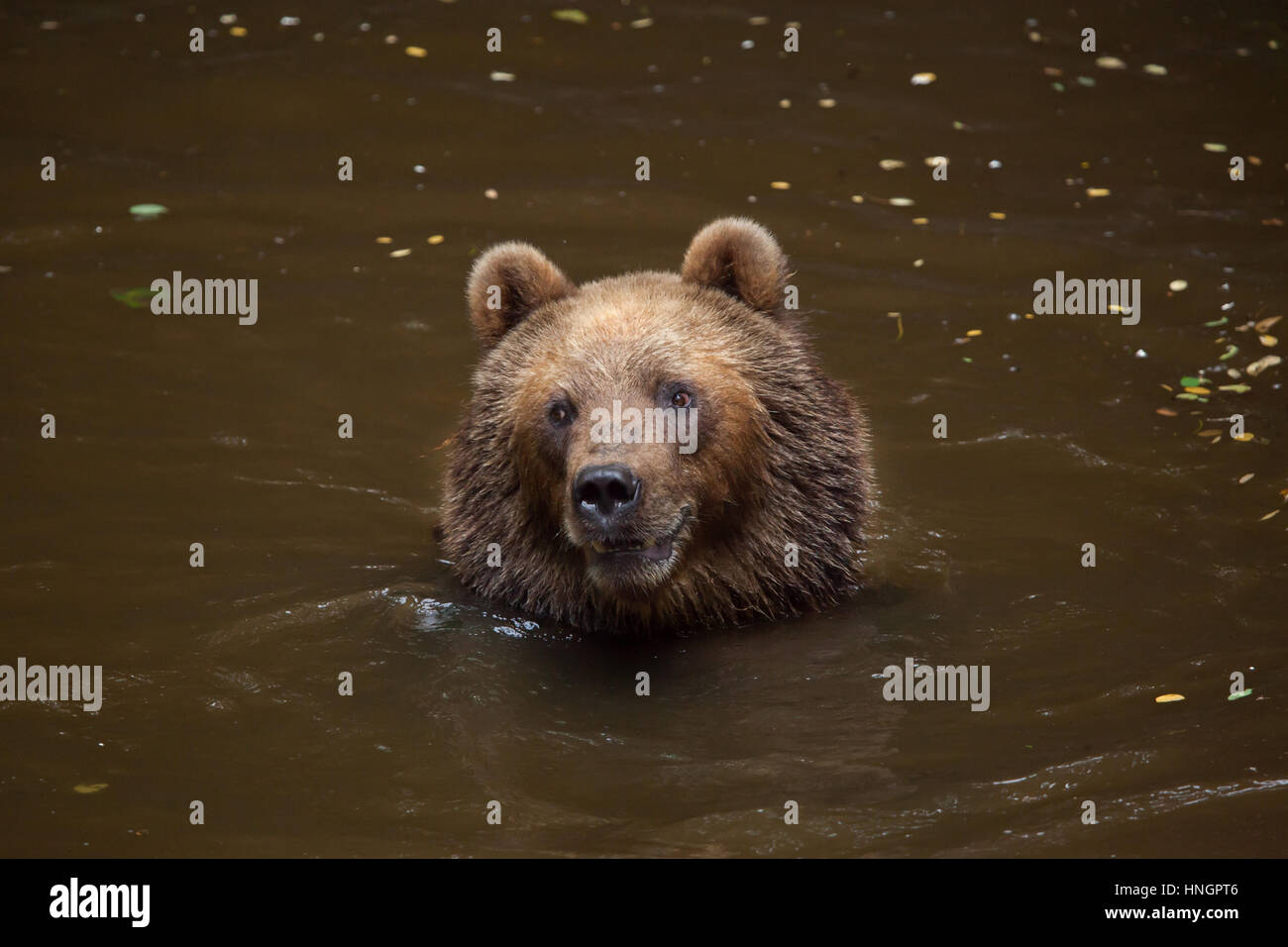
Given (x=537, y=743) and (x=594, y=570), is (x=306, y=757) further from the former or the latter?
(x=594, y=570)

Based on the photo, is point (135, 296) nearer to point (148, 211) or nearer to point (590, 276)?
point (148, 211)

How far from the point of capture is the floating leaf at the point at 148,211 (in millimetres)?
13938

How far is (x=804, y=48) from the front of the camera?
17.0 metres

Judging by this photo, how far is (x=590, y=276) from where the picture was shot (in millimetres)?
13016

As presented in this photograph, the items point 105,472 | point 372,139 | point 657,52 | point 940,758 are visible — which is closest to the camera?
point 940,758

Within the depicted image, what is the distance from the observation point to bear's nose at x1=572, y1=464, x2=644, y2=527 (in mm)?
7340

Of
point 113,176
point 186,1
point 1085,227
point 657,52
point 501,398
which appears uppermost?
point 186,1

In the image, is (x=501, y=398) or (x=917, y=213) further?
(x=917, y=213)

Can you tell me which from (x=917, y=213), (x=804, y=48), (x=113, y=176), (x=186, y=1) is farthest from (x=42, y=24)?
(x=917, y=213)

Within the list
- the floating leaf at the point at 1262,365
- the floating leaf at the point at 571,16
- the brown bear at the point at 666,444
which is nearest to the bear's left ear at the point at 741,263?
the brown bear at the point at 666,444

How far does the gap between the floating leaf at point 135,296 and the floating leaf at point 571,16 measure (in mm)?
6768

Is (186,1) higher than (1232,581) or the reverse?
higher

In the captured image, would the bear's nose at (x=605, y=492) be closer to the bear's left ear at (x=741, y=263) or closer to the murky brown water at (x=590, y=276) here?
the murky brown water at (x=590, y=276)

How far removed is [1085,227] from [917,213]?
1463 millimetres
